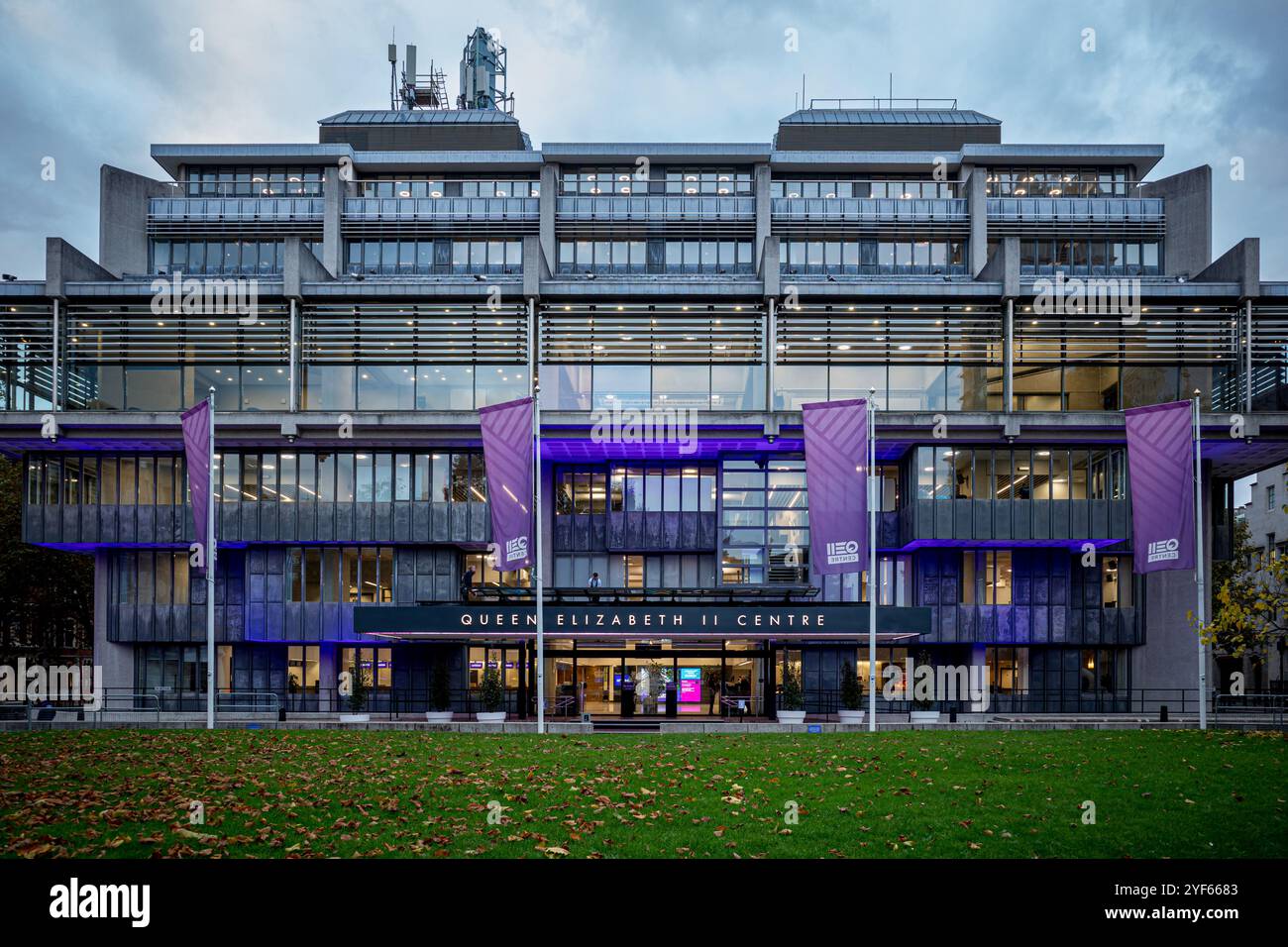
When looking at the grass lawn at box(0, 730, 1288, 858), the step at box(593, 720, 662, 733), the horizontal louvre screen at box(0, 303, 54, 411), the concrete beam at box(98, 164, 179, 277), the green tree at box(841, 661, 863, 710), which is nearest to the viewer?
the grass lawn at box(0, 730, 1288, 858)

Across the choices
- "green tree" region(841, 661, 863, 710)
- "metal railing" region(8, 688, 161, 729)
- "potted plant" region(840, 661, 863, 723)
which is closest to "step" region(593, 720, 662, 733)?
"potted plant" region(840, 661, 863, 723)

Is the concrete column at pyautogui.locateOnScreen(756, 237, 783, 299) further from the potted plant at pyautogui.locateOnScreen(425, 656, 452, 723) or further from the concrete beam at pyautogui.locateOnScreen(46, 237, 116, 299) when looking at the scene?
the concrete beam at pyautogui.locateOnScreen(46, 237, 116, 299)

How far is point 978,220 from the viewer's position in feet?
144

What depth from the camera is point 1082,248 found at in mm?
44438

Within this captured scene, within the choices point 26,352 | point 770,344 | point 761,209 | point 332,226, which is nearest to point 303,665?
point 26,352

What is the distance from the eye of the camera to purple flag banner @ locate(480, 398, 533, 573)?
27.5 m

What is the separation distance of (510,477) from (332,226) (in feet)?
76.1

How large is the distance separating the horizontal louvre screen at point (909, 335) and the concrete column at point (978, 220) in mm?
7389

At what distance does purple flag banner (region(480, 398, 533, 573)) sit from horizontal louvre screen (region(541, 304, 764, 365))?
9254 mm

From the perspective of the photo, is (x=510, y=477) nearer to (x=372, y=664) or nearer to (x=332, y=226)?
(x=372, y=664)

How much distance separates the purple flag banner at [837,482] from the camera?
2883cm

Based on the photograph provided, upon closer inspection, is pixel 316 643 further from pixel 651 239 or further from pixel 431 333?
pixel 651 239

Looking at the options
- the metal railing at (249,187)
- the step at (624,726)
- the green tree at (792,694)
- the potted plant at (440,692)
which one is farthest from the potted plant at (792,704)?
the metal railing at (249,187)
